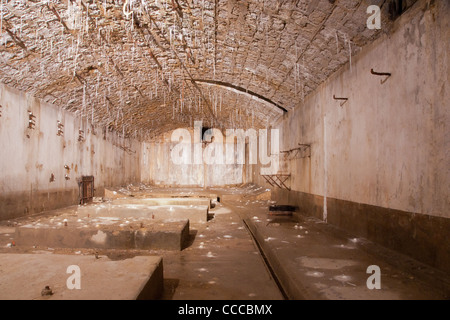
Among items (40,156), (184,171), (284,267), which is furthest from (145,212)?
(184,171)

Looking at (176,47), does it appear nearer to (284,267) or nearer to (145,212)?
(145,212)

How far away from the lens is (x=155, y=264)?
3.29 m

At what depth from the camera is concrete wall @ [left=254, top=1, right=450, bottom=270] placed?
11.9ft

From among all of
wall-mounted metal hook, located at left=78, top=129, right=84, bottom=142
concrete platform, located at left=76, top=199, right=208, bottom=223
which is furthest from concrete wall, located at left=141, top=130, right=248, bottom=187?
concrete platform, located at left=76, top=199, right=208, bottom=223

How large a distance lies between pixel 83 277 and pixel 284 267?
8.21ft

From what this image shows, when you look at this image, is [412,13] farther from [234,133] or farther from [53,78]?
[234,133]

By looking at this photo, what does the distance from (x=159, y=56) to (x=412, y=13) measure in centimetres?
642

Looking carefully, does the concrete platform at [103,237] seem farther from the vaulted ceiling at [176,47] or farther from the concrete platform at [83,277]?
the vaulted ceiling at [176,47]

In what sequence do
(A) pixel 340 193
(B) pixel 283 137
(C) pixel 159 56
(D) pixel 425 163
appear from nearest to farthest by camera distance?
1. (D) pixel 425 163
2. (A) pixel 340 193
3. (C) pixel 159 56
4. (B) pixel 283 137

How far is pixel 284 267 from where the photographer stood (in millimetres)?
3992

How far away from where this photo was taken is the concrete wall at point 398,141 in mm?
3627

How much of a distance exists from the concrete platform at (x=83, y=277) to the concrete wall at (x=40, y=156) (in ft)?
18.2
